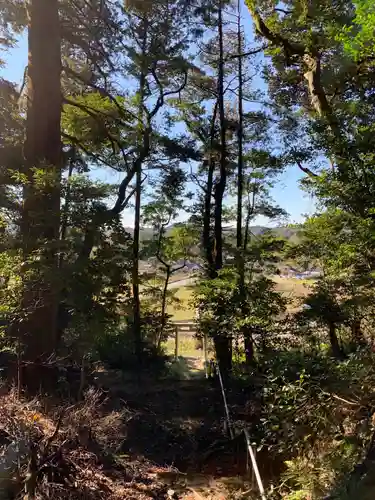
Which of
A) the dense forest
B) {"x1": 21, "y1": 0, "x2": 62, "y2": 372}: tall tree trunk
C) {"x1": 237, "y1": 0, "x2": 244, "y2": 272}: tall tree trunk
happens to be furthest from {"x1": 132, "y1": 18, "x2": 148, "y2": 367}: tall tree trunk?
{"x1": 237, "y1": 0, "x2": 244, "y2": 272}: tall tree trunk

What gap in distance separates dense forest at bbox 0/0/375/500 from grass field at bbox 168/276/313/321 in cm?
5

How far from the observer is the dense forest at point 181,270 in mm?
3867

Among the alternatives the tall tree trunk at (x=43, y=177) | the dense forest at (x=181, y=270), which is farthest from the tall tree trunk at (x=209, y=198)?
the tall tree trunk at (x=43, y=177)

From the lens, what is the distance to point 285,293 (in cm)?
934

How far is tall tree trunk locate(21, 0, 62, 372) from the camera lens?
6395mm

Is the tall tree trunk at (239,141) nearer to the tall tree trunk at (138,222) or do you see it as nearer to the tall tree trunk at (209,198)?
the tall tree trunk at (209,198)

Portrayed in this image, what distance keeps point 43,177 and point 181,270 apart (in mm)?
6419

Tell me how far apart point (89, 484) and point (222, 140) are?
373 inches

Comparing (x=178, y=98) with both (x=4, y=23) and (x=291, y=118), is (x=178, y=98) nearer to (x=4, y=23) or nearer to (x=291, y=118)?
(x=291, y=118)

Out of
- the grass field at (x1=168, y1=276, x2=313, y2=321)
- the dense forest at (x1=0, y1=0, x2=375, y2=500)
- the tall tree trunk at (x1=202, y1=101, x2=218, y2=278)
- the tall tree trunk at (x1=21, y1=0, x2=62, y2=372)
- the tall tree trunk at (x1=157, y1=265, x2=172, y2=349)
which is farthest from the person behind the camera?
the tall tree trunk at (x1=202, y1=101, x2=218, y2=278)

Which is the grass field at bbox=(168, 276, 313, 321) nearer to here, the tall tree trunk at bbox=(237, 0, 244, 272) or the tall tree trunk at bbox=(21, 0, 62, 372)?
the tall tree trunk at bbox=(237, 0, 244, 272)

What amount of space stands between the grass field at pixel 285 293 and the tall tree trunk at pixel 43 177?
452cm

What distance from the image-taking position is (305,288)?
368 inches

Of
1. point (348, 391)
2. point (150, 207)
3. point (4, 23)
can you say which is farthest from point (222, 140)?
point (348, 391)
